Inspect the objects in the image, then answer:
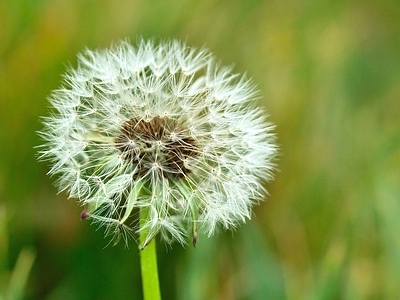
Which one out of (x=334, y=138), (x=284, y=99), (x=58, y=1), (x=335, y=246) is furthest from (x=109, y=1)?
(x=335, y=246)

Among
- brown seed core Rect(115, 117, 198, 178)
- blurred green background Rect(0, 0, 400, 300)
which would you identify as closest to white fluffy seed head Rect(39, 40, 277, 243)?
brown seed core Rect(115, 117, 198, 178)

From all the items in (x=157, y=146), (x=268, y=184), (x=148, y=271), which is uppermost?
(x=268, y=184)

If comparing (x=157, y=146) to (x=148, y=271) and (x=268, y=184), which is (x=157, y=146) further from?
(x=268, y=184)

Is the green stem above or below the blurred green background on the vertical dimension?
below

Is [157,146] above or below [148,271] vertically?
above

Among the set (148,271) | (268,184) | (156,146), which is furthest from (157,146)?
(268,184)

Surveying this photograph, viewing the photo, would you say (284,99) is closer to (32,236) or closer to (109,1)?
(109,1)

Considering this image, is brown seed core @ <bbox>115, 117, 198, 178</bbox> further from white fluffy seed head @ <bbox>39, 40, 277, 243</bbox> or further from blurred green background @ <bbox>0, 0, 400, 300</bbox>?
blurred green background @ <bbox>0, 0, 400, 300</bbox>

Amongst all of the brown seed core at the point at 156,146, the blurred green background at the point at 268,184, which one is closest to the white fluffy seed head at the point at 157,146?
the brown seed core at the point at 156,146
